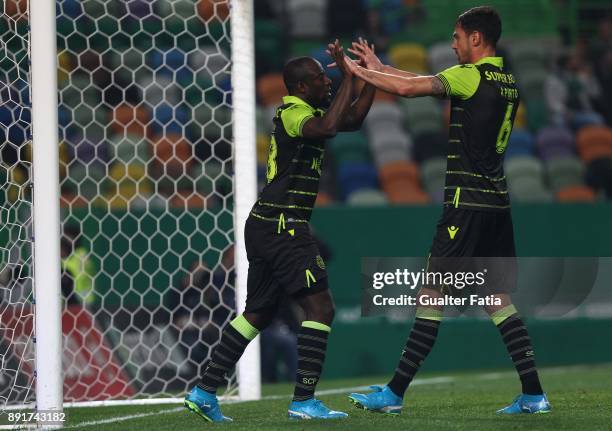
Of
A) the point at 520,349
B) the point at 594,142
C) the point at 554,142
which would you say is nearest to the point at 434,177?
the point at 554,142

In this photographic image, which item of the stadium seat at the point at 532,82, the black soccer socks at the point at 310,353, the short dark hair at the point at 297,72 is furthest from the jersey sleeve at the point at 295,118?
the stadium seat at the point at 532,82

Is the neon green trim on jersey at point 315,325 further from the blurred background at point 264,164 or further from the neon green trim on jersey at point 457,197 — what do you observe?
the blurred background at point 264,164

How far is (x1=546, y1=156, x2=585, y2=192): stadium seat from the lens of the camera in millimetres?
13375

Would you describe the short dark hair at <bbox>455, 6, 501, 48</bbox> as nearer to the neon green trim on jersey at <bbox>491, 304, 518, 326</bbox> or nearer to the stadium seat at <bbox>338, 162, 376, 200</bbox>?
the neon green trim on jersey at <bbox>491, 304, 518, 326</bbox>

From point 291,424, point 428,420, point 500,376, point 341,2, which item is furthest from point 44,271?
point 341,2

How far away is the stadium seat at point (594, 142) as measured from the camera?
44.9 ft

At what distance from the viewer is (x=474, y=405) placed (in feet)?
21.8

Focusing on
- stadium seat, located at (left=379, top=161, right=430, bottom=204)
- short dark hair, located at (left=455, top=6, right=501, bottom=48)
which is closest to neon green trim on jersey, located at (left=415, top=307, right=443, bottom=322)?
short dark hair, located at (left=455, top=6, right=501, bottom=48)

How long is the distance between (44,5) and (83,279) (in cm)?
427

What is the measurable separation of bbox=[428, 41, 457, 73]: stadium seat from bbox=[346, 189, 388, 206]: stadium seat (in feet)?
7.64

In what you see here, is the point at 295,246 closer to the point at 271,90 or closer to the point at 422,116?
the point at 271,90

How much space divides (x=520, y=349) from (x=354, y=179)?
766 centimetres

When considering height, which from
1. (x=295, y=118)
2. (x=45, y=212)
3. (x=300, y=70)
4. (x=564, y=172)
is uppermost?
(x=300, y=70)

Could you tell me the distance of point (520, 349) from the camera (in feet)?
19.1
